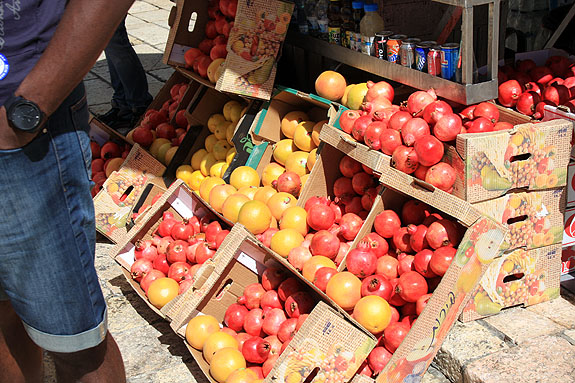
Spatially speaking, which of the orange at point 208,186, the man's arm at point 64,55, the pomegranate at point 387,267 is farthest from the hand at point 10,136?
the orange at point 208,186

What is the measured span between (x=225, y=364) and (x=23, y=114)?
59.4 inches

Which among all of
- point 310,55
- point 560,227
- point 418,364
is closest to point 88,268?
point 418,364

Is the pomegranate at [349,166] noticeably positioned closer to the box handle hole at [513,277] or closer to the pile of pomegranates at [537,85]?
the pile of pomegranates at [537,85]

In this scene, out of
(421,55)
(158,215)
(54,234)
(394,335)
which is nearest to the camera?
(54,234)

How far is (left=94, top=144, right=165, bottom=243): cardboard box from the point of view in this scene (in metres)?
4.17

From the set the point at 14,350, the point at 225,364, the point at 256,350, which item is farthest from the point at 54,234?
the point at 256,350

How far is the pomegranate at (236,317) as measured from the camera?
305cm

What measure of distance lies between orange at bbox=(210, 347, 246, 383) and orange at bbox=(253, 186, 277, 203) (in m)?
1.14

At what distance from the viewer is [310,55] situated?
14.8 feet

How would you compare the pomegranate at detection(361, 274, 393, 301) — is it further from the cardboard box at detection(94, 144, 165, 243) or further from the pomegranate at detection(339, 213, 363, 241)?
the cardboard box at detection(94, 144, 165, 243)

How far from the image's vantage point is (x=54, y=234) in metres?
1.82

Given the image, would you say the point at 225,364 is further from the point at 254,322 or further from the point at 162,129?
the point at 162,129

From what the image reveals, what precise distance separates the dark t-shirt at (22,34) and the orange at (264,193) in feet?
6.84

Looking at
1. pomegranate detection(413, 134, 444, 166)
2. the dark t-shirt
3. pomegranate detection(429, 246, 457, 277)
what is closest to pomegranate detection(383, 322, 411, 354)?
pomegranate detection(429, 246, 457, 277)
